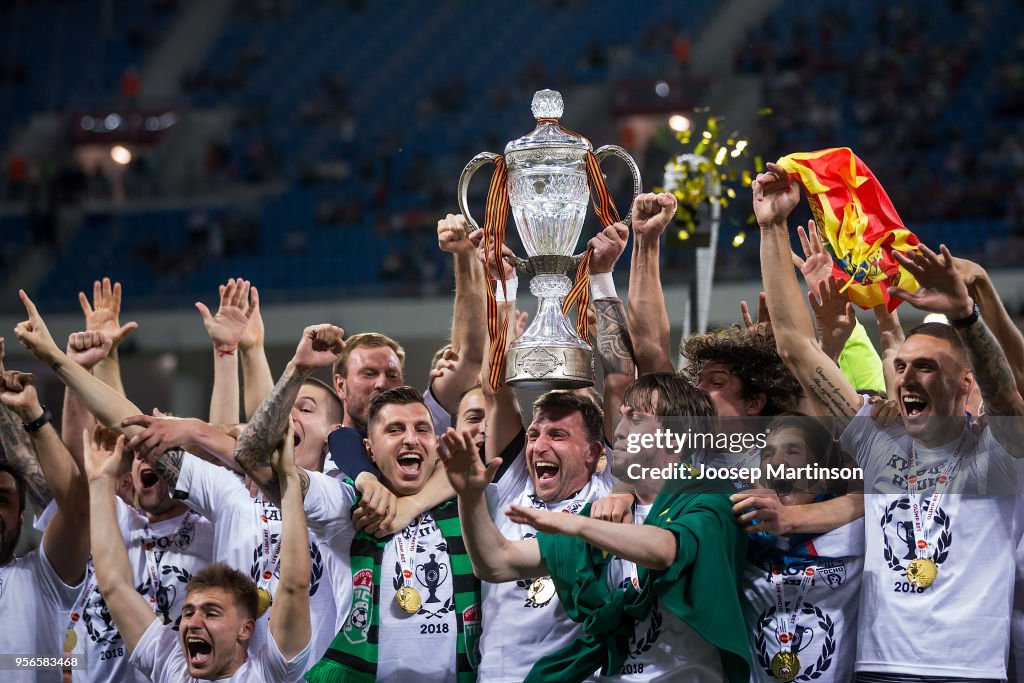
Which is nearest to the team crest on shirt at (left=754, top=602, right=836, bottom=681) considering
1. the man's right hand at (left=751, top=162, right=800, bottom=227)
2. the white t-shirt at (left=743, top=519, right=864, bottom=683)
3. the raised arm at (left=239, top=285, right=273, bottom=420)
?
the white t-shirt at (left=743, top=519, right=864, bottom=683)

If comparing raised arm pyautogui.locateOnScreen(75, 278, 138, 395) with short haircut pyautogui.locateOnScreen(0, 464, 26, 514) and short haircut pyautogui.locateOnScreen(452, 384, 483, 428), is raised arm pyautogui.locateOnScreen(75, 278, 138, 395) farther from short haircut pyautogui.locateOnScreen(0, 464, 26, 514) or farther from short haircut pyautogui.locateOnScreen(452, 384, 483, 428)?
short haircut pyautogui.locateOnScreen(452, 384, 483, 428)

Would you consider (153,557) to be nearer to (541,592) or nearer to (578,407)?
(541,592)

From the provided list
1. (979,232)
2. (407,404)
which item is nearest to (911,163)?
(979,232)

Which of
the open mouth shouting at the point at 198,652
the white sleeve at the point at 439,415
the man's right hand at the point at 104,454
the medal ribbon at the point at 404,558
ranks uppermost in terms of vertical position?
the white sleeve at the point at 439,415

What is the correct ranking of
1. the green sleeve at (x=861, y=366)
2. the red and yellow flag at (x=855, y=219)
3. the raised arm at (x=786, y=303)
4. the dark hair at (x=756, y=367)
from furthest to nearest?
the green sleeve at (x=861, y=366), the dark hair at (x=756, y=367), the red and yellow flag at (x=855, y=219), the raised arm at (x=786, y=303)

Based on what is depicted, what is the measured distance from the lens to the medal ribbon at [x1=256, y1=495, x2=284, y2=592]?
4352 mm

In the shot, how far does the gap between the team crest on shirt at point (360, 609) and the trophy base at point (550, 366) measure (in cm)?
80

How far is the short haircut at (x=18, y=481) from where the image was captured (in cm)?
445

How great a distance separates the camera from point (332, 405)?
491 centimetres

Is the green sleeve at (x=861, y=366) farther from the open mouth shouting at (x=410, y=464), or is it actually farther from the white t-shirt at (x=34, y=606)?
the white t-shirt at (x=34, y=606)

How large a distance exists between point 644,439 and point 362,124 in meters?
18.7

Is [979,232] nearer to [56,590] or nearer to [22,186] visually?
[56,590]

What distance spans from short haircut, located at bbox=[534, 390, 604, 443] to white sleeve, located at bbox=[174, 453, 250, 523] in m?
1.13

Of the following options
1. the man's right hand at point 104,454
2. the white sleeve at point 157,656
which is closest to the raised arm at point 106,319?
the man's right hand at point 104,454
